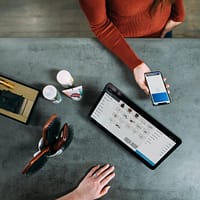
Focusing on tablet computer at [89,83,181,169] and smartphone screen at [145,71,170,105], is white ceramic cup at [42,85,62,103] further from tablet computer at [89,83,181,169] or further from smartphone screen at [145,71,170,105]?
smartphone screen at [145,71,170,105]

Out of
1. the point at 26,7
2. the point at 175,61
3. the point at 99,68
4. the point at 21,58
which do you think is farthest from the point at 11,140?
the point at 26,7

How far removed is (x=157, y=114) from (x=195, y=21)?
42.1 inches

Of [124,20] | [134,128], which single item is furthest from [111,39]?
[134,128]

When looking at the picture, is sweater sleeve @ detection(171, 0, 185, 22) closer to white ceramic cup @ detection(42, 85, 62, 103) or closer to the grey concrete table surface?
the grey concrete table surface

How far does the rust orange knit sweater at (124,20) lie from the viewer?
0.97 metres

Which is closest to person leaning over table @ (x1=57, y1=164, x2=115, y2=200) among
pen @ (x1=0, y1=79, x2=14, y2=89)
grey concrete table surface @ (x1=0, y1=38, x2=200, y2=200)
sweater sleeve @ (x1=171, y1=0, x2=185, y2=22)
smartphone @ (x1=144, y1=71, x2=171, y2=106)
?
grey concrete table surface @ (x1=0, y1=38, x2=200, y2=200)

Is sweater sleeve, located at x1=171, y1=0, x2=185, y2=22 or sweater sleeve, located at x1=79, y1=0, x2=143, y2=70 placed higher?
sweater sleeve, located at x1=171, y1=0, x2=185, y2=22

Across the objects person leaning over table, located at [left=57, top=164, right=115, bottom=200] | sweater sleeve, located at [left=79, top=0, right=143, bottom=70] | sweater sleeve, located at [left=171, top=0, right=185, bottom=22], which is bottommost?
person leaning over table, located at [left=57, top=164, right=115, bottom=200]

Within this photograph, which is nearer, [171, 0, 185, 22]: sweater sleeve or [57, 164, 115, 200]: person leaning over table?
[57, 164, 115, 200]: person leaning over table

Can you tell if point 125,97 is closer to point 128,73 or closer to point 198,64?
point 128,73

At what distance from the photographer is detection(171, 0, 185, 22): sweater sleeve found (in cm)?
108

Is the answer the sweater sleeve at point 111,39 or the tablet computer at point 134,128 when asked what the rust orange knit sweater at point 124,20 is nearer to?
the sweater sleeve at point 111,39

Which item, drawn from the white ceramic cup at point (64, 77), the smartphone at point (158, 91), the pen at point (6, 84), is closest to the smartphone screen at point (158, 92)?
the smartphone at point (158, 91)

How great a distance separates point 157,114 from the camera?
994 mm
